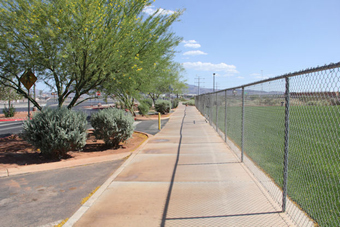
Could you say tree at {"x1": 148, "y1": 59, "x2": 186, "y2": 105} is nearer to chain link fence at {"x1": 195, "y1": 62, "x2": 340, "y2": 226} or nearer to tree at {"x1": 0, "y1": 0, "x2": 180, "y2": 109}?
tree at {"x1": 0, "y1": 0, "x2": 180, "y2": 109}

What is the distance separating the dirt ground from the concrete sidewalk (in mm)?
1774

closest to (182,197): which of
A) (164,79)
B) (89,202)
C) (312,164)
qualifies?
(89,202)

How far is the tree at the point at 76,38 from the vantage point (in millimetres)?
7453

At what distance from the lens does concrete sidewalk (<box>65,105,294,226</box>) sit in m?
3.78

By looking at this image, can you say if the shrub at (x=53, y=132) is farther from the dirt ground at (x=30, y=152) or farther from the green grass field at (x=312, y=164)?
the green grass field at (x=312, y=164)

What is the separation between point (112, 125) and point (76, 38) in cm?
275

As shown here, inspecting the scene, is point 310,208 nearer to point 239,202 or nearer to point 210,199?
point 239,202

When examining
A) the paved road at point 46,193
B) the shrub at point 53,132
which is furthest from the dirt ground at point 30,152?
the paved road at point 46,193

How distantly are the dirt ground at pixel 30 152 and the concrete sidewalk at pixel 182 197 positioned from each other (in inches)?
69.9

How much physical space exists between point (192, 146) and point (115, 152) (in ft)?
8.39

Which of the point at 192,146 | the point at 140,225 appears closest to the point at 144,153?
the point at 192,146

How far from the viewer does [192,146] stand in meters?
9.15

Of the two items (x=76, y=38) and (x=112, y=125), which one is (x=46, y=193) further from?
(x=76, y=38)

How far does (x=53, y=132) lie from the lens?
6.96m
